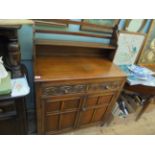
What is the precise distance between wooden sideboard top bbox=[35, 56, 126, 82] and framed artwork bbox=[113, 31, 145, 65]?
37 cm

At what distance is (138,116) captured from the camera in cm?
190

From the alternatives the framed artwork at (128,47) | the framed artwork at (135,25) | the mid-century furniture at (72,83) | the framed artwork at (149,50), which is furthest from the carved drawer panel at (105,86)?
the framed artwork at (149,50)

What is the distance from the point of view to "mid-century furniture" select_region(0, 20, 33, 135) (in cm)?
76

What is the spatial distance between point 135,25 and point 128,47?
10.7 inches

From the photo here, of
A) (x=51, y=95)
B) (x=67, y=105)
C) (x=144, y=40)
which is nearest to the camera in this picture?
(x=51, y=95)

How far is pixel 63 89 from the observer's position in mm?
1039

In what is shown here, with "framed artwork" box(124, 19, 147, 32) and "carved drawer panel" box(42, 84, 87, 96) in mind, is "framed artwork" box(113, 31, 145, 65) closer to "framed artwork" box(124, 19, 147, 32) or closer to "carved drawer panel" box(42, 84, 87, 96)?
"framed artwork" box(124, 19, 147, 32)

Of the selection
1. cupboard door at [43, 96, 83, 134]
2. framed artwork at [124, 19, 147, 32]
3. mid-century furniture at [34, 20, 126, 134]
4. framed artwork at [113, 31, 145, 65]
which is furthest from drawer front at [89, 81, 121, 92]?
framed artwork at [124, 19, 147, 32]

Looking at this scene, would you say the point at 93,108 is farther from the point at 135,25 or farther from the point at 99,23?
the point at 135,25

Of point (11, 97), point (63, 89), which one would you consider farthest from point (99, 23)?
point (11, 97)

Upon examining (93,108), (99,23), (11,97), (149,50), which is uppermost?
(99,23)
